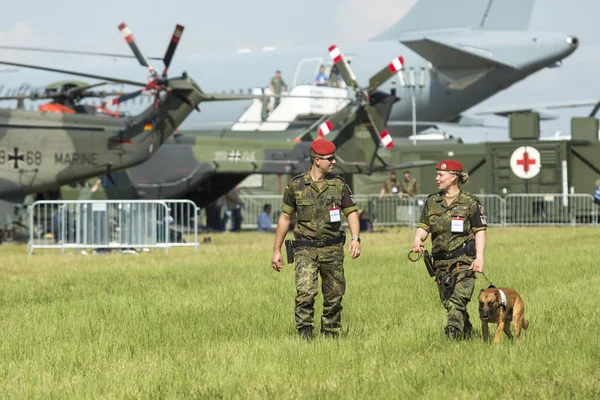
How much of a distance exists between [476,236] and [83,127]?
57.3ft

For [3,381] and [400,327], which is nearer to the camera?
[3,381]

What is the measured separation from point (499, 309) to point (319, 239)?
189 cm

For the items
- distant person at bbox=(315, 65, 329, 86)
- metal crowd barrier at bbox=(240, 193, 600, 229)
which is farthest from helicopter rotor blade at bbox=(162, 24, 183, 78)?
distant person at bbox=(315, 65, 329, 86)

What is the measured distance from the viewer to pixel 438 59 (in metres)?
56.2

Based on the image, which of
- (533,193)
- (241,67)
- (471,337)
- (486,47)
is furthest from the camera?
(241,67)

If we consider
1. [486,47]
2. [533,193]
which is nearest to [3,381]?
[533,193]

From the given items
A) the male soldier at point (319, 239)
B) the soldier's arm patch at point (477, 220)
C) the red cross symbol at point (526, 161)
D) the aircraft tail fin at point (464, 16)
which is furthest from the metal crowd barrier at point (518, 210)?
the aircraft tail fin at point (464, 16)

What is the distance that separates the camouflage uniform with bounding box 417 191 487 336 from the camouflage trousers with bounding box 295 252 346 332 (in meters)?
0.92

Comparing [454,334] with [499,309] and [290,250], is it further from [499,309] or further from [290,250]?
[290,250]

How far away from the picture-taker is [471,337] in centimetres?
930

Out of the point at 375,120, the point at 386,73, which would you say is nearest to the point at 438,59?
the point at 375,120

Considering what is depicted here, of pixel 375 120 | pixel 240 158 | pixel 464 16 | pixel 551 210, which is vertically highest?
pixel 464 16

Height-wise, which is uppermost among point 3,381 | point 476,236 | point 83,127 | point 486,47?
point 486,47

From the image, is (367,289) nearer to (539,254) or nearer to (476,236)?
(476,236)
